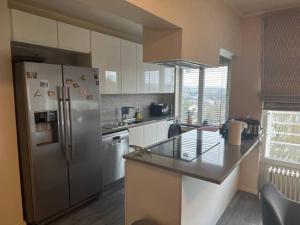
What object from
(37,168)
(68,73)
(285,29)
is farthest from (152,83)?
(37,168)

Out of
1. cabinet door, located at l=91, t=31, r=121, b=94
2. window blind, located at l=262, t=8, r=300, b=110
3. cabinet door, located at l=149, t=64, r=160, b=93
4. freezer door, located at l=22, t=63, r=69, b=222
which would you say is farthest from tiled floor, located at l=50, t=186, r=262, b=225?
cabinet door, located at l=149, t=64, r=160, b=93

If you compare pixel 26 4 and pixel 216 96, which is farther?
pixel 216 96

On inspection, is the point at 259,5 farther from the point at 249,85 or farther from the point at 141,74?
the point at 141,74

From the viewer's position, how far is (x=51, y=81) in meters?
2.22

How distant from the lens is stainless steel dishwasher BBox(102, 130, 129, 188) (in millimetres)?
2945

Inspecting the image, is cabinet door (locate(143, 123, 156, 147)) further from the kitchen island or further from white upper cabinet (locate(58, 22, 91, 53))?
white upper cabinet (locate(58, 22, 91, 53))

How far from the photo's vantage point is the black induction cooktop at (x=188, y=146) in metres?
1.87

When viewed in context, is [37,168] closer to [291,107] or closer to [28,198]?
[28,198]

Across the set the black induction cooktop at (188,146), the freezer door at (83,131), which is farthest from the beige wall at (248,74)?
the freezer door at (83,131)

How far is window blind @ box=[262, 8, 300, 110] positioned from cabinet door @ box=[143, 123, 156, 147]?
6.06 ft

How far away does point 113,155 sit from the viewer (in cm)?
308

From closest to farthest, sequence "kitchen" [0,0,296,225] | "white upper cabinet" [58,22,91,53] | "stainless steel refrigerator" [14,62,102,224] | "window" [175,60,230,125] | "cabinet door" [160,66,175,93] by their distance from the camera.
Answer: "kitchen" [0,0,296,225] → "stainless steel refrigerator" [14,62,102,224] → "white upper cabinet" [58,22,91,53] → "window" [175,60,230,125] → "cabinet door" [160,66,175,93]

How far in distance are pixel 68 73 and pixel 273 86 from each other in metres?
2.54

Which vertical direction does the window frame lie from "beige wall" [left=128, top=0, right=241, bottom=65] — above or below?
below
